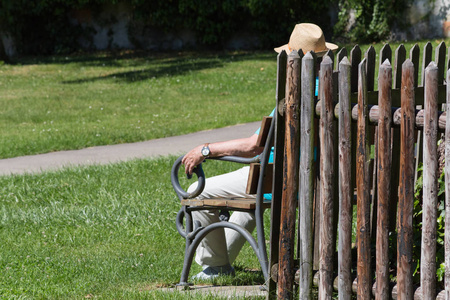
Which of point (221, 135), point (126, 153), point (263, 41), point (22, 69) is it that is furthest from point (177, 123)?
point (263, 41)

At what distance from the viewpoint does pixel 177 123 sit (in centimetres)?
1148

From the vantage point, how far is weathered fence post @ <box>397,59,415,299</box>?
2619 millimetres

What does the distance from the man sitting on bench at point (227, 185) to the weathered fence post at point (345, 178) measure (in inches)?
35.3

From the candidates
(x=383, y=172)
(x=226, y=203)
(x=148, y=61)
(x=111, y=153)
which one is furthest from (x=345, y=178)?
(x=148, y=61)

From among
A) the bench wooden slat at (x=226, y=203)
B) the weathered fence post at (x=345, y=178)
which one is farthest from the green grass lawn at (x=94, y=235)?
the weathered fence post at (x=345, y=178)

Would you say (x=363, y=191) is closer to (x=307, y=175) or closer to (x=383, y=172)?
(x=383, y=172)

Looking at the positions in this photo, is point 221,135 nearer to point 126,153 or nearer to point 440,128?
point 126,153

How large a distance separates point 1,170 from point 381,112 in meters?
6.48

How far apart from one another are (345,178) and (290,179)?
0.34 m

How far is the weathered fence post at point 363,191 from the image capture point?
2795mm

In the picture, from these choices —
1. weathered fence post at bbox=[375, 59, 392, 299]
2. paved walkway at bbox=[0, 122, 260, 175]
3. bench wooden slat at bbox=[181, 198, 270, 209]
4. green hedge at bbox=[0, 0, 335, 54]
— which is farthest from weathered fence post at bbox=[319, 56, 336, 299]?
green hedge at bbox=[0, 0, 335, 54]

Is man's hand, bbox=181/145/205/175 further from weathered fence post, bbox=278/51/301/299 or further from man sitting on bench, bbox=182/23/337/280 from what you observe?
weathered fence post, bbox=278/51/301/299

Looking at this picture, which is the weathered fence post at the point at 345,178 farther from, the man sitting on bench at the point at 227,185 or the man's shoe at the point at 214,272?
the man's shoe at the point at 214,272

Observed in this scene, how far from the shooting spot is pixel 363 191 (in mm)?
2863
